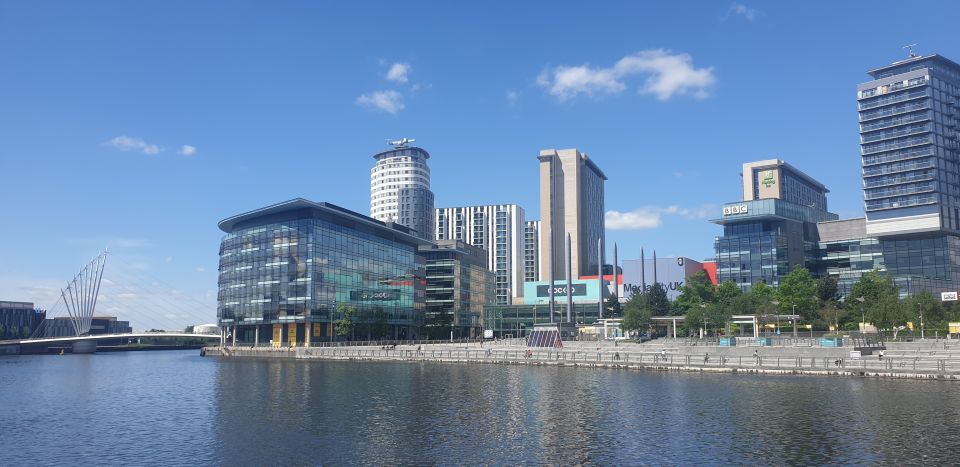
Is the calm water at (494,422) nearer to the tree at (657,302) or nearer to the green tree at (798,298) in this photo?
the green tree at (798,298)

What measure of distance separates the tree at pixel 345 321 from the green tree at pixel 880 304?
10812 cm

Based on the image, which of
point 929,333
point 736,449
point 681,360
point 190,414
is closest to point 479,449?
point 736,449

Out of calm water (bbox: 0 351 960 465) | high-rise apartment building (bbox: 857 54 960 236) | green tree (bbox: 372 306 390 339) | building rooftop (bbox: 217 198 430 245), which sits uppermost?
high-rise apartment building (bbox: 857 54 960 236)

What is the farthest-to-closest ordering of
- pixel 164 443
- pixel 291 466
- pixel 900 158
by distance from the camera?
pixel 900 158
pixel 164 443
pixel 291 466

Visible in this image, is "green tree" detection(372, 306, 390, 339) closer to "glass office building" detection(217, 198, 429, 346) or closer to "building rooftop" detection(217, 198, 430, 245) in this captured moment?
Answer: "glass office building" detection(217, 198, 429, 346)

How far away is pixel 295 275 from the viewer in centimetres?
16812

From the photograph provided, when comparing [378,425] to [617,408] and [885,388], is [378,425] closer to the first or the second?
[617,408]

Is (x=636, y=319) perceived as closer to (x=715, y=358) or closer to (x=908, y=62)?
(x=715, y=358)

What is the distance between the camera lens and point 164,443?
156 ft

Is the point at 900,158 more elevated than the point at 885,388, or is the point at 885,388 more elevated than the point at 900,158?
the point at 900,158

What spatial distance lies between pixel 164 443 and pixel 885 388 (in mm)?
62922

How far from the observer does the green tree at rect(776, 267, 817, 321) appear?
141125 millimetres

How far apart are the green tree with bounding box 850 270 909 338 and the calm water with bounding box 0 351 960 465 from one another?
45.4 meters

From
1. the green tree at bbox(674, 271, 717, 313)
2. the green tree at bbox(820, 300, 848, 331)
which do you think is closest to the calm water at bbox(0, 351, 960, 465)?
the green tree at bbox(820, 300, 848, 331)
